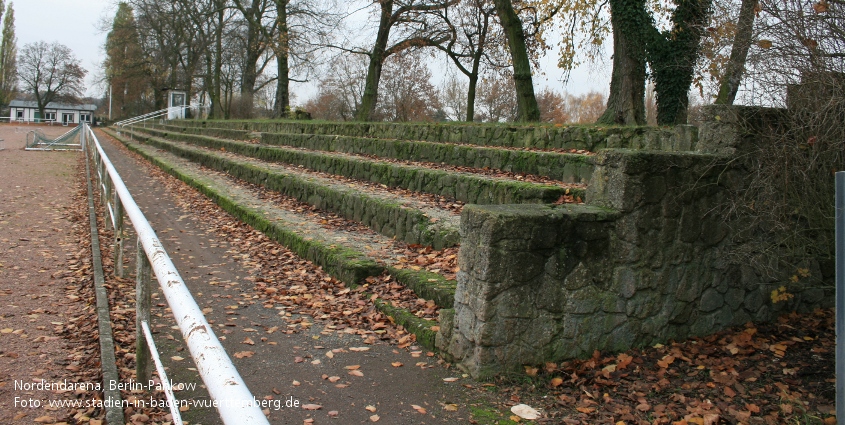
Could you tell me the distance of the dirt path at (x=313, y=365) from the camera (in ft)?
11.9

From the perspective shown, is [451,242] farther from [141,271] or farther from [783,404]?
[141,271]

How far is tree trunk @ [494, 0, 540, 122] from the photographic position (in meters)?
16.1

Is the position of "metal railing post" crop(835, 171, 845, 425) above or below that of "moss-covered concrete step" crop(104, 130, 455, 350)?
above

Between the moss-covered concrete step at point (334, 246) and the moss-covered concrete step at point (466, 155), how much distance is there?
2.45 m

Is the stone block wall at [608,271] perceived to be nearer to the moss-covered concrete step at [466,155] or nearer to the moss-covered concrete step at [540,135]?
the moss-covered concrete step at [540,135]

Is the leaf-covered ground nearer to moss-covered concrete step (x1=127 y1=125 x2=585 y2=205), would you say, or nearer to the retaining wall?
the retaining wall

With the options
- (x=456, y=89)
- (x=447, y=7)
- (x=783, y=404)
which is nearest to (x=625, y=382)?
(x=783, y=404)

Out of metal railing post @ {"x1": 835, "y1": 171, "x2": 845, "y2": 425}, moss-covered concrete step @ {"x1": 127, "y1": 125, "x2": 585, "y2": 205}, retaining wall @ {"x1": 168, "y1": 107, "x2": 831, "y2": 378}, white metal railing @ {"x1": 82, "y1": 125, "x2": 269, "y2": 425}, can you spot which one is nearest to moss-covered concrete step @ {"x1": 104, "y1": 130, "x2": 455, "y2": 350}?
retaining wall @ {"x1": 168, "y1": 107, "x2": 831, "y2": 378}

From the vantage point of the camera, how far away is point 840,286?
2908 mm

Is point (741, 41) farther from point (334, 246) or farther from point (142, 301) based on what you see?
point (334, 246)

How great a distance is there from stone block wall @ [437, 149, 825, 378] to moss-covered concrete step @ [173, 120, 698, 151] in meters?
1.16

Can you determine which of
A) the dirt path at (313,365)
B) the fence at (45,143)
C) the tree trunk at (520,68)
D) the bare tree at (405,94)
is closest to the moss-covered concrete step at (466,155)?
the dirt path at (313,365)

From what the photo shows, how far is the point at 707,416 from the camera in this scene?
3.69 metres

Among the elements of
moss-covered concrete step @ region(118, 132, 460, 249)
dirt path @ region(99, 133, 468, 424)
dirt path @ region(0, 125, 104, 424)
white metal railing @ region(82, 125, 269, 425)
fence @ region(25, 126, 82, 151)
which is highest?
white metal railing @ region(82, 125, 269, 425)
